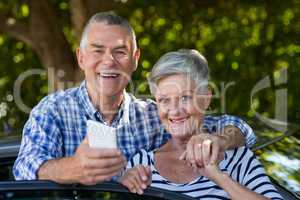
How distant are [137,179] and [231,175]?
0.50 metres

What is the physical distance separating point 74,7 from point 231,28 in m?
2.03

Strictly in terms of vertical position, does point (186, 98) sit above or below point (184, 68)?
below

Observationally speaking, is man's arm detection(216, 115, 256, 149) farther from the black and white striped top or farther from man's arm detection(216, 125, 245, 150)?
the black and white striped top

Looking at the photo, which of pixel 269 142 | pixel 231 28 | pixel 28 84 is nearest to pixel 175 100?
pixel 269 142

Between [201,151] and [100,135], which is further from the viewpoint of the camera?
[201,151]

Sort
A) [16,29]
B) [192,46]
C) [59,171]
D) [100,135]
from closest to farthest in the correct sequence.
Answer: [100,135] < [59,171] < [16,29] < [192,46]

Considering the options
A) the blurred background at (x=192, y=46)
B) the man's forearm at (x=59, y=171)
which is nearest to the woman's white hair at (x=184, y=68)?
the man's forearm at (x=59, y=171)

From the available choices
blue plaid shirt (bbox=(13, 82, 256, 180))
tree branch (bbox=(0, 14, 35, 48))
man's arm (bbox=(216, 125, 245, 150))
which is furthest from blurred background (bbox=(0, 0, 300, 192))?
man's arm (bbox=(216, 125, 245, 150))

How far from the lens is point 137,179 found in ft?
8.38

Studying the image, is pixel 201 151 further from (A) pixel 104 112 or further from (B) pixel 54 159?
(A) pixel 104 112

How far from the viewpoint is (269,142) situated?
361cm

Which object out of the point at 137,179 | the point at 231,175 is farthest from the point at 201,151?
the point at 231,175

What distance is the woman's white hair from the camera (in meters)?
2.85

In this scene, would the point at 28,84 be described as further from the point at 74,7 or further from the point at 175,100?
the point at 175,100
